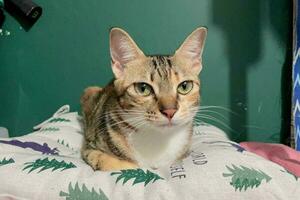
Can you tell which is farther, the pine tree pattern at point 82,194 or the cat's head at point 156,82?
the cat's head at point 156,82

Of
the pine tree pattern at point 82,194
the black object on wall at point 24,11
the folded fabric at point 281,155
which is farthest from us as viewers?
the black object on wall at point 24,11

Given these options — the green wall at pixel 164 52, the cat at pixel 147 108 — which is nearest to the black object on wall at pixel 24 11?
the green wall at pixel 164 52

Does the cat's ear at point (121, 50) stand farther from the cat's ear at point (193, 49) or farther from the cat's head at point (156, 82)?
the cat's ear at point (193, 49)

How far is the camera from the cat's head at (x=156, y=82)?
1.02m

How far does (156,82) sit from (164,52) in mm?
616

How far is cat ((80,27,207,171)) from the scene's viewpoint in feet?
3.41

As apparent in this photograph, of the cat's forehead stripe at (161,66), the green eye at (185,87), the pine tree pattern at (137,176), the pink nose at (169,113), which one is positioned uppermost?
the cat's forehead stripe at (161,66)

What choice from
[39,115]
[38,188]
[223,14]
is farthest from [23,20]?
[38,188]

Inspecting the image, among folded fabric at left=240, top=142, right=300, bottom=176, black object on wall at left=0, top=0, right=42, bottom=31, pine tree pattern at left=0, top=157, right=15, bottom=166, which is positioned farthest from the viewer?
black object on wall at left=0, top=0, right=42, bottom=31

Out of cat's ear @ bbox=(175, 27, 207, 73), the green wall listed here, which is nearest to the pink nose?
cat's ear @ bbox=(175, 27, 207, 73)

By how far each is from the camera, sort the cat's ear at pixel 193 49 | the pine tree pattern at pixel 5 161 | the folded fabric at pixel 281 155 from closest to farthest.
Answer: the pine tree pattern at pixel 5 161 → the cat's ear at pixel 193 49 → the folded fabric at pixel 281 155

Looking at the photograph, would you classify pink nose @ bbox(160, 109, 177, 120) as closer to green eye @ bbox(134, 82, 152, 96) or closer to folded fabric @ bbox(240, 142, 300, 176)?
green eye @ bbox(134, 82, 152, 96)

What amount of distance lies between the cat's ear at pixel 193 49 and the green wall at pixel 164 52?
47 cm

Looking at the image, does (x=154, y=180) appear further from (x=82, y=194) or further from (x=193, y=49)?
(x=193, y=49)
